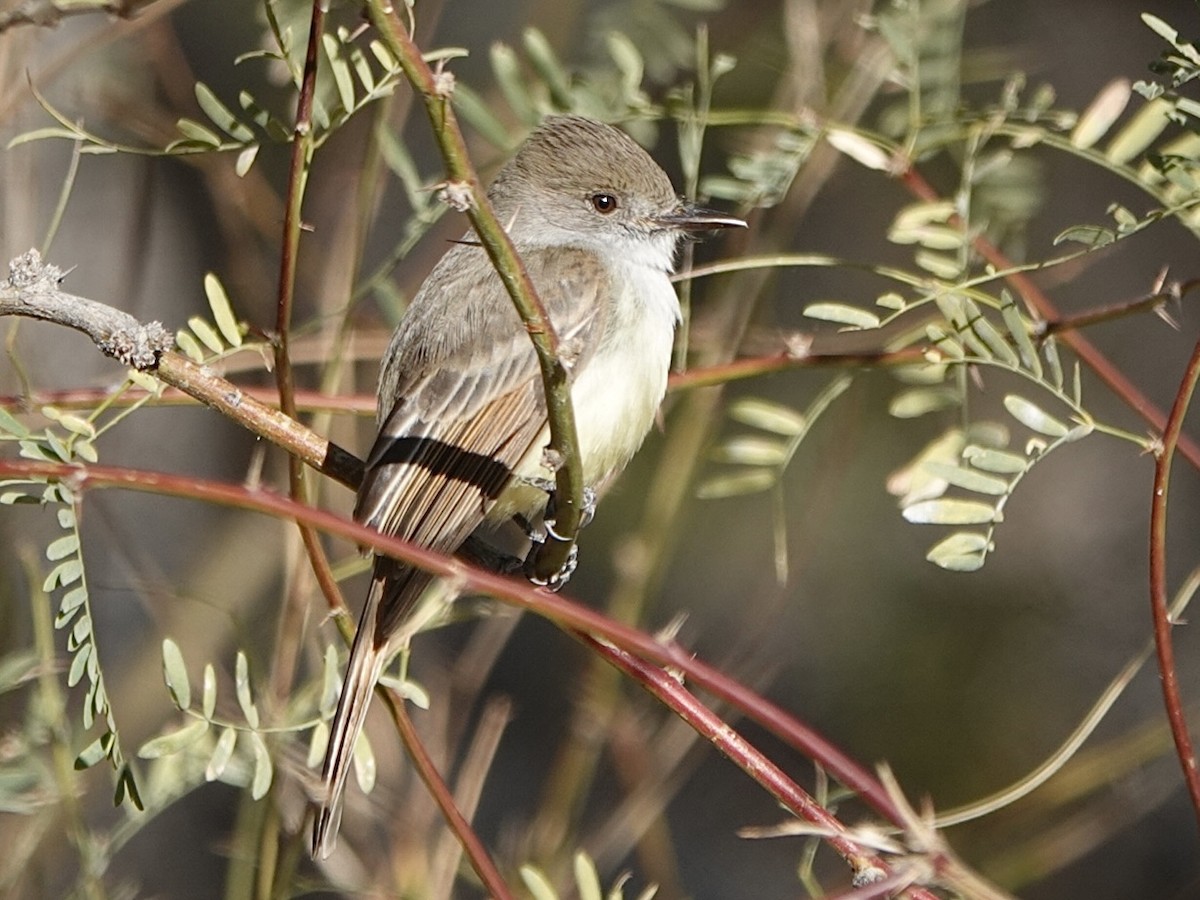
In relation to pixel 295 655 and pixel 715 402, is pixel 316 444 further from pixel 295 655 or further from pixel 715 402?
pixel 715 402

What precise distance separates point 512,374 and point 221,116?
38.0 inches

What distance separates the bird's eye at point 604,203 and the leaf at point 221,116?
1.37m

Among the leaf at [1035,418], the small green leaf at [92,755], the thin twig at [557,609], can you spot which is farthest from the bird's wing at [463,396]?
the thin twig at [557,609]

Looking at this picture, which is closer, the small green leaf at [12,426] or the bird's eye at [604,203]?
the small green leaf at [12,426]

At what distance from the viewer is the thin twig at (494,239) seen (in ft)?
5.26

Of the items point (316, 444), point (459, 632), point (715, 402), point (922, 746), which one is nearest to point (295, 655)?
point (316, 444)

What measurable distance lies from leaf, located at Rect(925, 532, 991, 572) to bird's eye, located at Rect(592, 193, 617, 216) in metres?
1.72

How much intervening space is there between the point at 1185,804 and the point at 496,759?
2.49 m

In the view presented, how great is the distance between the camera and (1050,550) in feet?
19.5

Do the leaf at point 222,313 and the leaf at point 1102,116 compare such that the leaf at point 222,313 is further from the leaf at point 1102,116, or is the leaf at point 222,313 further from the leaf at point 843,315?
the leaf at point 1102,116

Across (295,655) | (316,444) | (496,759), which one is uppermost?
(316,444)

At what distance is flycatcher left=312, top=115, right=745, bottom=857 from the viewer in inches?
114

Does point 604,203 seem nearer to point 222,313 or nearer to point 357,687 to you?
point 222,313

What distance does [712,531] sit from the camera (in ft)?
20.3
